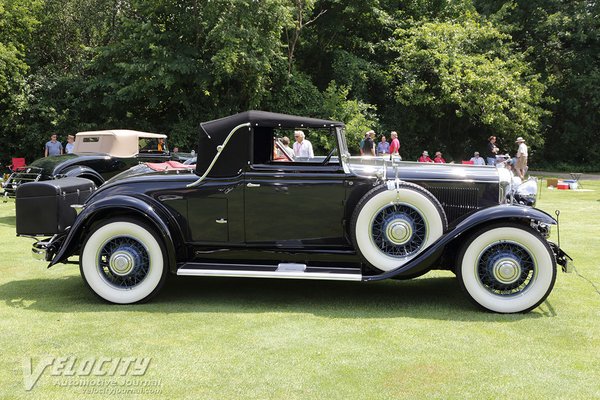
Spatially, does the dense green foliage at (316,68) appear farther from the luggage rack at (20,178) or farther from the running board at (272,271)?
the running board at (272,271)

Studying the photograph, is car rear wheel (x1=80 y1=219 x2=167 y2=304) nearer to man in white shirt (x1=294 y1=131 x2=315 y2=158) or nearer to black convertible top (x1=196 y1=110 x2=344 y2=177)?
black convertible top (x1=196 y1=110 x2=344 y2=177)

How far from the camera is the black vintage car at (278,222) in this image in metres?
4.75

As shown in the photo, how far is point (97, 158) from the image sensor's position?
1096 centimetres

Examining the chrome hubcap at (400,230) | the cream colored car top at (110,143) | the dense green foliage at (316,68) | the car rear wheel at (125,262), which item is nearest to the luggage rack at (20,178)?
the cream colored car top at (110,143)

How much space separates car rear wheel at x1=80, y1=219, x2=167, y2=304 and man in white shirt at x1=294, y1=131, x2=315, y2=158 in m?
2.28

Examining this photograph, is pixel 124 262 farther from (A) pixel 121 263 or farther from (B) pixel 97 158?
(B) pixel 97 158

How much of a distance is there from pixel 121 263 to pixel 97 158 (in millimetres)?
6651

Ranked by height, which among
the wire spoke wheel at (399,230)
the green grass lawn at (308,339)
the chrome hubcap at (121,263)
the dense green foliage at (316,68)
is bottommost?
the green grass lawn at (308,339)

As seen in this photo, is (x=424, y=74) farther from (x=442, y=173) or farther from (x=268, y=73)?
(x=442, y=173)

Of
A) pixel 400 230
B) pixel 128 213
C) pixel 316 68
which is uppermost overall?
pixel 316 68

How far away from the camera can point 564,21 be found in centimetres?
2808

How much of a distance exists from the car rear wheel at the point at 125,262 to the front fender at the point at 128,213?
9 centimetres

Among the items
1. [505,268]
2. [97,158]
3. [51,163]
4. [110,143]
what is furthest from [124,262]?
[110,143]

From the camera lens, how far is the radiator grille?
5.03m
